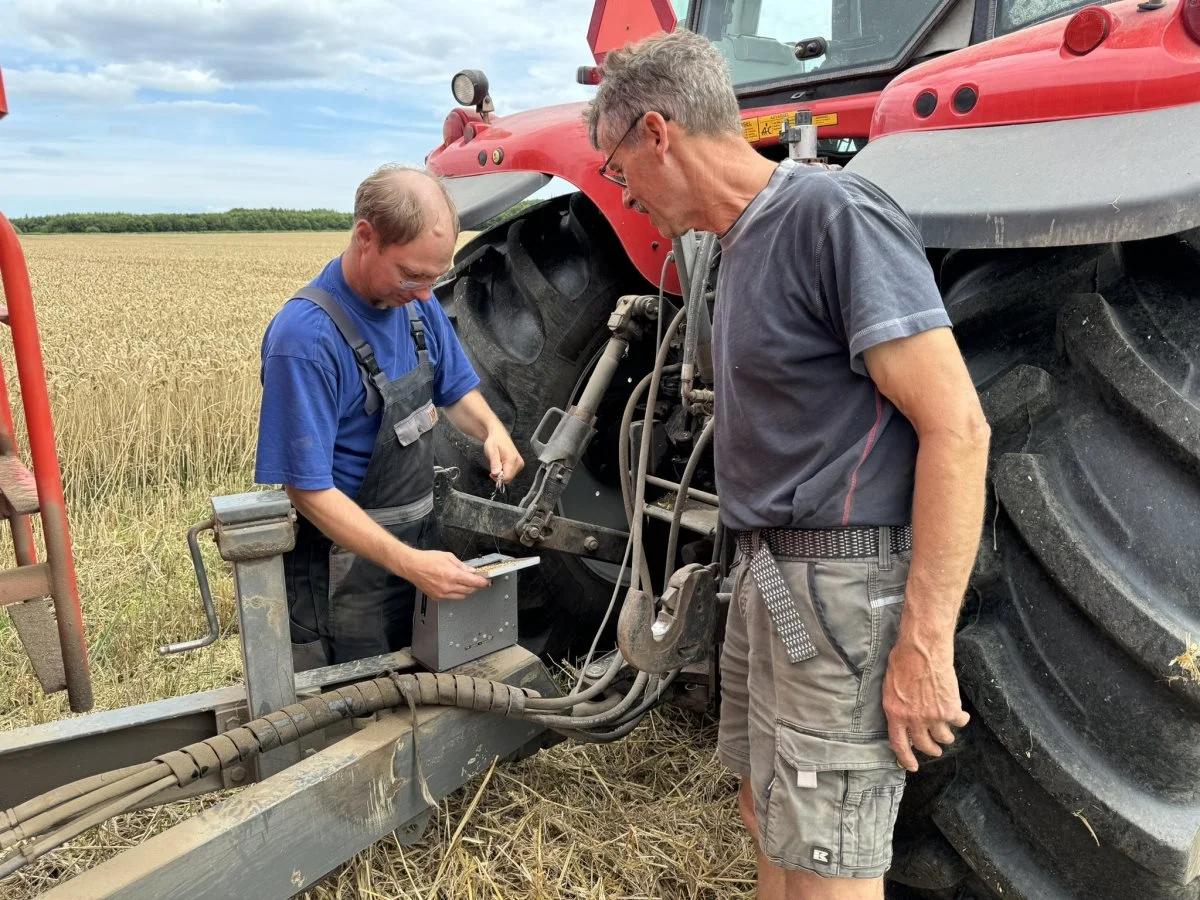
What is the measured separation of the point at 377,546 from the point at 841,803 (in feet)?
3.28

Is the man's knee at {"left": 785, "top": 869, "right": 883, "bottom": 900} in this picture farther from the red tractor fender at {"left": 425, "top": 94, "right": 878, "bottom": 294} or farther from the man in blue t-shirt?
the red tractor fender at {"left": 425, "top": 94, "right": 878, "bottom": 294}

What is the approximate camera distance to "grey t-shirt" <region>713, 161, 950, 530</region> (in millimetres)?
1314

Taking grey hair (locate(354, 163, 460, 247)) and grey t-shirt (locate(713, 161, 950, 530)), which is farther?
grey hair (locate(354, 163, 460, 247))

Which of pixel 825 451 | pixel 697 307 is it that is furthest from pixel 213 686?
pixel 825 451

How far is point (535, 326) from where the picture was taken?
103 inches

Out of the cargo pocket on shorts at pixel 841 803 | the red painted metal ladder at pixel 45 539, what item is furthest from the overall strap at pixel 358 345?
the cargo pocket on shorts at pixel 841 803

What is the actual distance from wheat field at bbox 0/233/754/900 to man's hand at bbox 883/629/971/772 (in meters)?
0.95

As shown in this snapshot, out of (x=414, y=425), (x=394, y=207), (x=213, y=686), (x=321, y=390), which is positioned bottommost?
(x=213, y=686)

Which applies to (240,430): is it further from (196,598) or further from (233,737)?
(233,737)

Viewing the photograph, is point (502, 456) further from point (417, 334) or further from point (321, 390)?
point (321, 390)

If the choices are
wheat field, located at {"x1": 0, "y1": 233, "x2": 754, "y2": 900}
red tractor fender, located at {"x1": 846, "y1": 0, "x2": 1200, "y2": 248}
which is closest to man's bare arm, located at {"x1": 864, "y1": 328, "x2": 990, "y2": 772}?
red tractor fender, located at {"x1": 846, "y1": 0, "x2": 1200, "y2": 248}

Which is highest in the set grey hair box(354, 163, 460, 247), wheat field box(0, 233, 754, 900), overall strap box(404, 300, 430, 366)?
grey hair box(354, 163, 460, 247)

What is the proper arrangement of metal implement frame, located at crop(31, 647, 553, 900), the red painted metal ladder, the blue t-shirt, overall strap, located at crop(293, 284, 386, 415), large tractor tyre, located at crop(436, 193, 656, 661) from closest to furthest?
metal implement frame, located at crop(31, 647, 553, 900) → the red painted metal ladder → the blue t-shirt → overall strap, located at crop(293, 284, 386, 415) → large tractor tyre, located at crop(436, 193, 656, 661)

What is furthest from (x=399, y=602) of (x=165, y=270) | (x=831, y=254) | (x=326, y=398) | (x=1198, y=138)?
(x=165, y=270)
